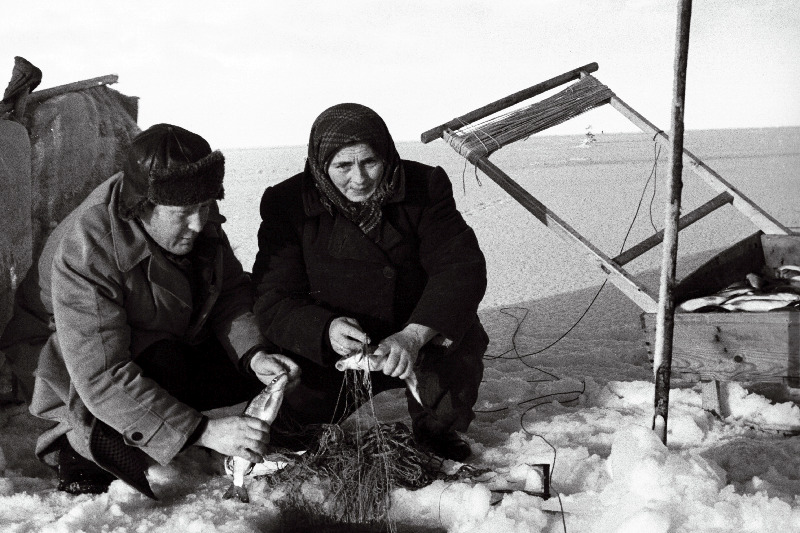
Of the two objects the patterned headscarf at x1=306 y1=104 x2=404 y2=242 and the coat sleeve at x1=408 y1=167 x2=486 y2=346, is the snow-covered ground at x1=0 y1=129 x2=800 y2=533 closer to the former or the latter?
the coat sleeve at x1=408 y1=167 x2=486 y2=346

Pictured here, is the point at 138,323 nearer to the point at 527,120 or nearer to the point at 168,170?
the point at 168,170

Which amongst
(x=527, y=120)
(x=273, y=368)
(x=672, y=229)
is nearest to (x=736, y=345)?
(x=672, y=229)

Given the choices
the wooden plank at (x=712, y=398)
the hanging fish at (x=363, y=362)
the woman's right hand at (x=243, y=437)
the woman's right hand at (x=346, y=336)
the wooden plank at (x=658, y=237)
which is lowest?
the wooden plank at (x=712, y=398)

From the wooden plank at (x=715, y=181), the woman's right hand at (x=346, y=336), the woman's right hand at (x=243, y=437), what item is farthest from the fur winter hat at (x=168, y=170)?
the wooden plank at (x=715, y=181)

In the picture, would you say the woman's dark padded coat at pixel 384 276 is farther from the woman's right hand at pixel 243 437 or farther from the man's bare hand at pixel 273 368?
the woman's right hand at pixel 243 437

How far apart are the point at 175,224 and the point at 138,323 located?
42 cm

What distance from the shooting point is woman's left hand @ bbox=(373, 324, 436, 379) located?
2.63 meters

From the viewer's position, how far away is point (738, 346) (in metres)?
2.98

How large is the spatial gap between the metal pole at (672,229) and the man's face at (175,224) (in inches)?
60.8

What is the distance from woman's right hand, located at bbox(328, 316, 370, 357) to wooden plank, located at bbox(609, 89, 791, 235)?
224cm

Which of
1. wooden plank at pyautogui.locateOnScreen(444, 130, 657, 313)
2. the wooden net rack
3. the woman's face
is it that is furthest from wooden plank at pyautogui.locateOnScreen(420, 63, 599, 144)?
the woman's face

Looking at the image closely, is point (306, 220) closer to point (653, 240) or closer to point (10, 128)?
point (10, 128)

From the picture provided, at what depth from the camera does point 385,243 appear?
2998 millimetres

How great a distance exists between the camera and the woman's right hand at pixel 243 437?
2455mm
